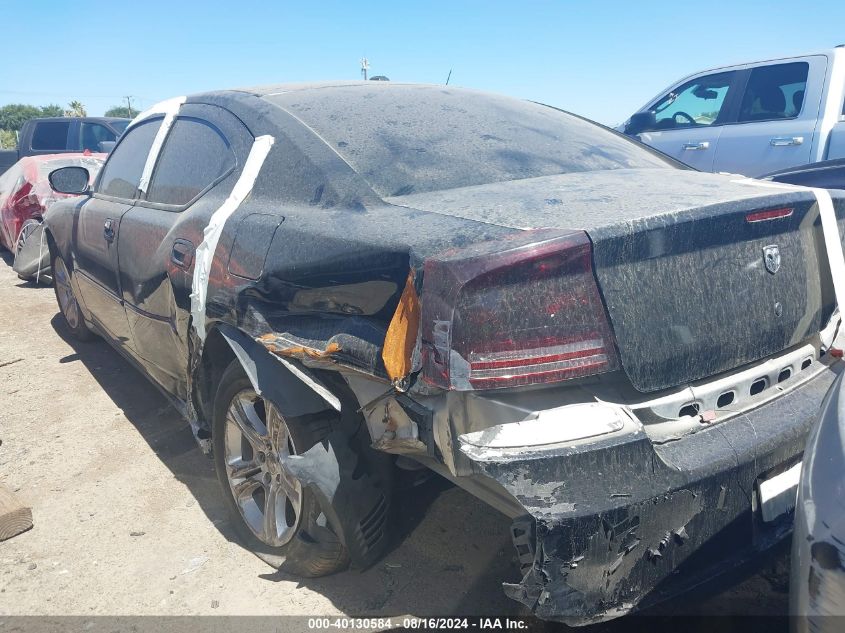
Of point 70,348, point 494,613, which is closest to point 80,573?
point 494,613

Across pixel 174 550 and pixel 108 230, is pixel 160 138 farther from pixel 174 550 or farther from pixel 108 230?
pixel 174 550

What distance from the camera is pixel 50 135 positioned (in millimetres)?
12414

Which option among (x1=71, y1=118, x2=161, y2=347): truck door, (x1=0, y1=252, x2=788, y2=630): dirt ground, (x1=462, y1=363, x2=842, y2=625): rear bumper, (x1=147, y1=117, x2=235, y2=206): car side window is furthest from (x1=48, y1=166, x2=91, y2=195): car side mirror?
(x1=462, y1=363, x2=842, y2=625): rear bumper

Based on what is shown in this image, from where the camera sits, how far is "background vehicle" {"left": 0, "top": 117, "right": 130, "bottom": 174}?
1215 centimetres

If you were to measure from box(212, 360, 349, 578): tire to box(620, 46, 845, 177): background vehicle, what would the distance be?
17.5ft

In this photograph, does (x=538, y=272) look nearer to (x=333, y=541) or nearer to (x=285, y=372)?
(x=285, y=372)

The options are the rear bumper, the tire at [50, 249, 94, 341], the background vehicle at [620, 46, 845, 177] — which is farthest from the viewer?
the background vehicle at [620, 46, 845, 177]

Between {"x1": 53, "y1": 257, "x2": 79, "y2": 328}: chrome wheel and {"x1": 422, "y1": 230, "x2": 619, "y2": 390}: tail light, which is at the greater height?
{"x1": 422, "y1": 230, "x2": 619, "y2": 390}: tail light

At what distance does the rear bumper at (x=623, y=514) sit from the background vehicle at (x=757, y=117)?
536 cm

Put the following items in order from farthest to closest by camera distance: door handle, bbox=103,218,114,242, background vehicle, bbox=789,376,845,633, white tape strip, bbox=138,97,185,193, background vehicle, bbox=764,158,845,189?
1. background vehicle, bbox=764,158,845,189
2. door handle, bbox=103,218,114,242
3. white tape strip, bbox=138,97,185,193
4. background vehicle, bbox=789,376,845,633

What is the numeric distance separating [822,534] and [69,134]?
13.5 m

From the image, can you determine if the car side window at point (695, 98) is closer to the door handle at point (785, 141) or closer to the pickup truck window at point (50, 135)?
the door handle at point (785, 141)

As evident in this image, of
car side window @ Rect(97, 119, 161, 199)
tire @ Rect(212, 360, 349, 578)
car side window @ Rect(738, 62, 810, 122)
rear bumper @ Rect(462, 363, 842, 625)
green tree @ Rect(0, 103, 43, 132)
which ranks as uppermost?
car side window @ Rect(738, 62, 810, 122)

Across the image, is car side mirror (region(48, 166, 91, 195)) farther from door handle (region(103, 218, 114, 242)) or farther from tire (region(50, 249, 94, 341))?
door handle (region(103, 218, 114, 242))
